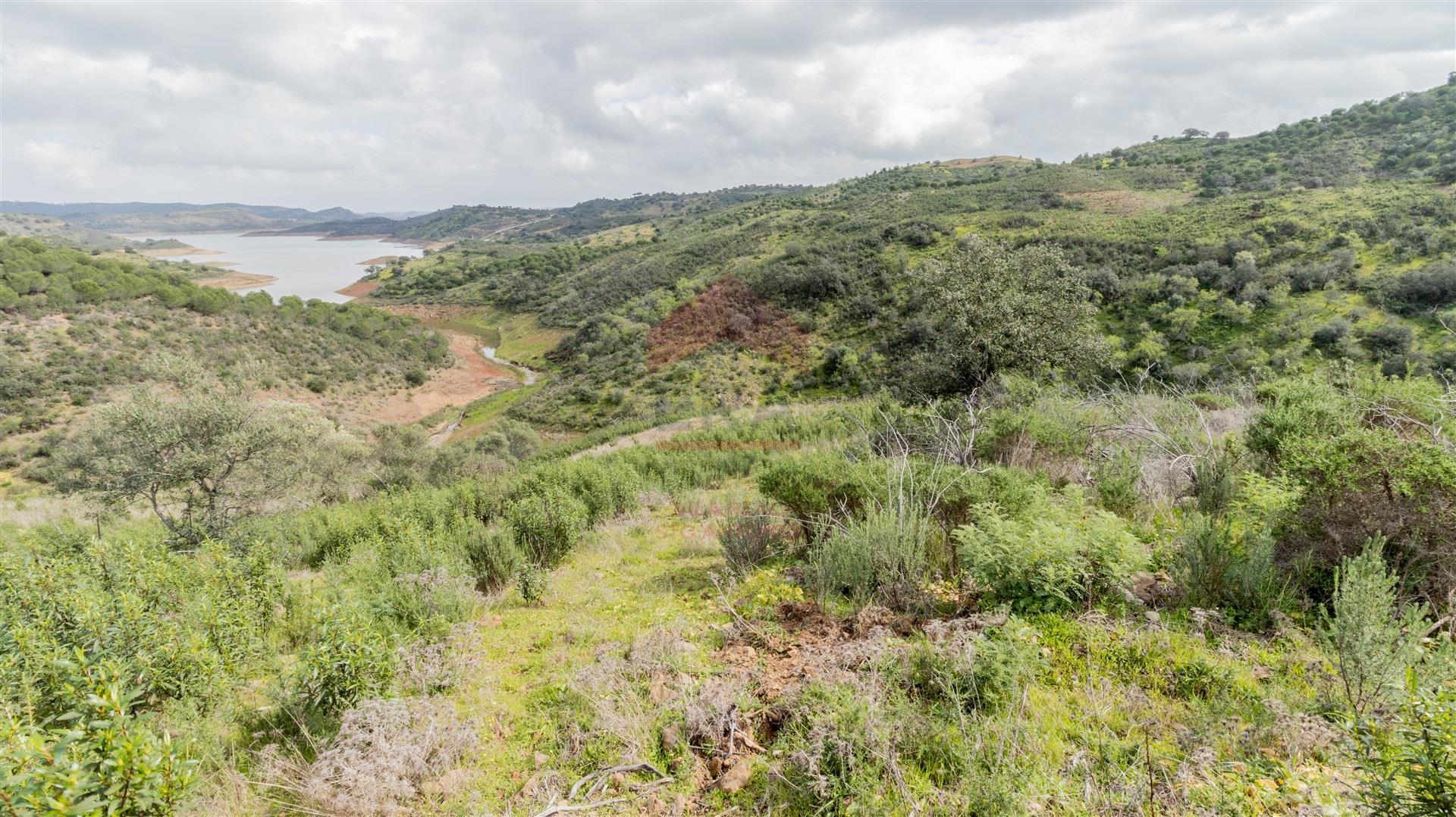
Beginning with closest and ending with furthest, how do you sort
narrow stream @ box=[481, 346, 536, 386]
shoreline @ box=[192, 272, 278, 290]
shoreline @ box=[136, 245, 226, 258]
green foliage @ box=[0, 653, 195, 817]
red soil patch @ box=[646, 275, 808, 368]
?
1. green foliage @ box=[0, 653, 195, 817]
2. red soil patch @ box=[646, 275, 808, 368]
3. narrow stream @ box=[481, 346, 536, 386]
4. shoreline @ box=[192, 272, 278, 290]
5. shoreline @ box=[136, 245, 226, 258]

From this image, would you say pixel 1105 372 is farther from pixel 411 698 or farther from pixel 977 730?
pixel 411 698

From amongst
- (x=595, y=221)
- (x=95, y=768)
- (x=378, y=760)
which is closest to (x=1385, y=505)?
(x=378, y=760)

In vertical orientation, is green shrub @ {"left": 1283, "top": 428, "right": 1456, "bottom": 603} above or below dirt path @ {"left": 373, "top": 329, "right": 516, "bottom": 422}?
above

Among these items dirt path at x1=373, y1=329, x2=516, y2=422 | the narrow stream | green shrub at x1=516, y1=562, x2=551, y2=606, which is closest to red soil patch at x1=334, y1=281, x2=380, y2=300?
the narrow stream

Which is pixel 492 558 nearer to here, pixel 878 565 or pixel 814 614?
pixel 814 614

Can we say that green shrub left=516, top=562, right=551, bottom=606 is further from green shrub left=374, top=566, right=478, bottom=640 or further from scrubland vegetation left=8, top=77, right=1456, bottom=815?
green shrub left=374, top=566, right=478, bottom=640

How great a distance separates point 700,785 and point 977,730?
1.56 metres

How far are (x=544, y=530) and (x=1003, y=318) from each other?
397 inches

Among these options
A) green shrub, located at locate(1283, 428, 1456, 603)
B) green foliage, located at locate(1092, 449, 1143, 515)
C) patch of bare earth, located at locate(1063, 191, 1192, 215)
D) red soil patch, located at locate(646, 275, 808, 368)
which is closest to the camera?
green shrub, located at locate(1283, 428, 1456, 603)

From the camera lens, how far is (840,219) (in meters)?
60.3

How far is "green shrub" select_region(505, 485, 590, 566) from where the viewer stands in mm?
7512

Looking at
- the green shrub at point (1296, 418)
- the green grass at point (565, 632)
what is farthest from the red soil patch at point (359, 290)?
the green shrub at point (1296, 418)

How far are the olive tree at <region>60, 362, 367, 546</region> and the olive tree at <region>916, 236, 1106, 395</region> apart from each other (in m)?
13.4

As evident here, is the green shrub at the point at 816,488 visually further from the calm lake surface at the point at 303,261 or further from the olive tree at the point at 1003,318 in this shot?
the calm lake surface at the point at 303,261
